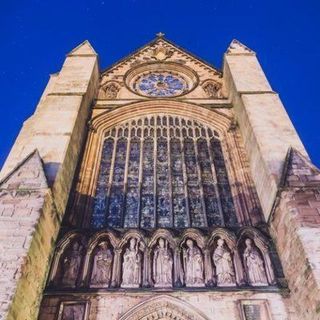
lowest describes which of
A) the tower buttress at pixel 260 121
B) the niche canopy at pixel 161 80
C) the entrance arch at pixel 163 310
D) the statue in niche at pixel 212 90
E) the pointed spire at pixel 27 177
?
the entrance arch at pixel 163 310

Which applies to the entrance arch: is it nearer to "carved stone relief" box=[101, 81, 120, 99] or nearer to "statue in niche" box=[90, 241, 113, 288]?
"statue in niche" box=[90, 241, 113, 288]

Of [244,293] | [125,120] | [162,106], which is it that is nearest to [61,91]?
[125,120]

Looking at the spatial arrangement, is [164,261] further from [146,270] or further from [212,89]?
[212,89]

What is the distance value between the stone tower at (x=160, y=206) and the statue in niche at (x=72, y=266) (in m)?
0.02

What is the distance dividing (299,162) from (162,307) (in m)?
4.14

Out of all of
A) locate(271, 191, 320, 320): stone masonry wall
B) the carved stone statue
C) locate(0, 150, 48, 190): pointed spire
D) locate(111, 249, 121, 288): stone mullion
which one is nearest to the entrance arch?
the carved stone statue

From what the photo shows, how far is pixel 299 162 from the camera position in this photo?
7.92 m

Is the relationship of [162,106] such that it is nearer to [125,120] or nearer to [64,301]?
[125,120]

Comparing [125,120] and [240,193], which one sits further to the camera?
[125,120]

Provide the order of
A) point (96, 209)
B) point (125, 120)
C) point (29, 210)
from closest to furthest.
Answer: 1. point (29, 210)
2. point (96, 209)
3. point (125, 120)

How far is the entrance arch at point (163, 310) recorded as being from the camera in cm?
613

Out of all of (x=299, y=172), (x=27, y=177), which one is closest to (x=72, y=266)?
(x=27, y=177)

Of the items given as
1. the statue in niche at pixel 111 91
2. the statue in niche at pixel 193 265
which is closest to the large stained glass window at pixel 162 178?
the statue in niche at pixel 193 265

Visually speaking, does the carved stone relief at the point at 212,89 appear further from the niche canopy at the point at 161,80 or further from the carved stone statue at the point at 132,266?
the carved stone statue at the point at 132,266
